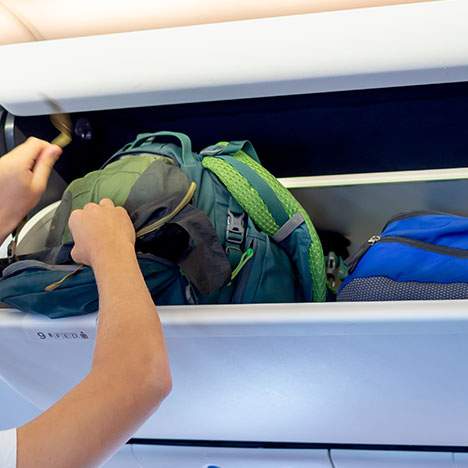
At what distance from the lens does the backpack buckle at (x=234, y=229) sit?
0.86 m

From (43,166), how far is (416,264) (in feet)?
1.92

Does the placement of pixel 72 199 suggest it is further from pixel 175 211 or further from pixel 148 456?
pixel 148 456

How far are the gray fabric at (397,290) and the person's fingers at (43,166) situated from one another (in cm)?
49

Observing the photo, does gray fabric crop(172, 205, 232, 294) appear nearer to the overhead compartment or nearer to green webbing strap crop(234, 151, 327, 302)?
the overhead compartment

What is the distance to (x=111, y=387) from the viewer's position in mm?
566

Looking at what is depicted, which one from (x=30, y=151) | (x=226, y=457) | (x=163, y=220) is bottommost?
(x=226, y=457)

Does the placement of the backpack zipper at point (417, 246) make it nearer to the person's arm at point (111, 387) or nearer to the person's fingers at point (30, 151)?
the person's arm at point (111, 387)

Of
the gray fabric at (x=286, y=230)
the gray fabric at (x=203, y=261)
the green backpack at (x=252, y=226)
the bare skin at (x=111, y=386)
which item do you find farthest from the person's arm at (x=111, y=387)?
the gray fabric at (x=286, y=230)

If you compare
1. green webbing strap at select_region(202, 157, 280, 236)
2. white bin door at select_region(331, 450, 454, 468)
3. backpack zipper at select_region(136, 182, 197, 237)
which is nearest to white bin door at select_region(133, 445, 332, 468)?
white bin door at select_region(331, 450, 454, 468)

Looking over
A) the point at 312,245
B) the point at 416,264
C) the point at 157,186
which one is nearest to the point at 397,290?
the point at 416,264

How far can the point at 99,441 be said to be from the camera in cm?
55

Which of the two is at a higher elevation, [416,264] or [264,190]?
[264,190]

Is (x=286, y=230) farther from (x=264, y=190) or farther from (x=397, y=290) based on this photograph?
(x=397, y=290)

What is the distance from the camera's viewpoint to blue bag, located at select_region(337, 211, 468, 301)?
792 mm
